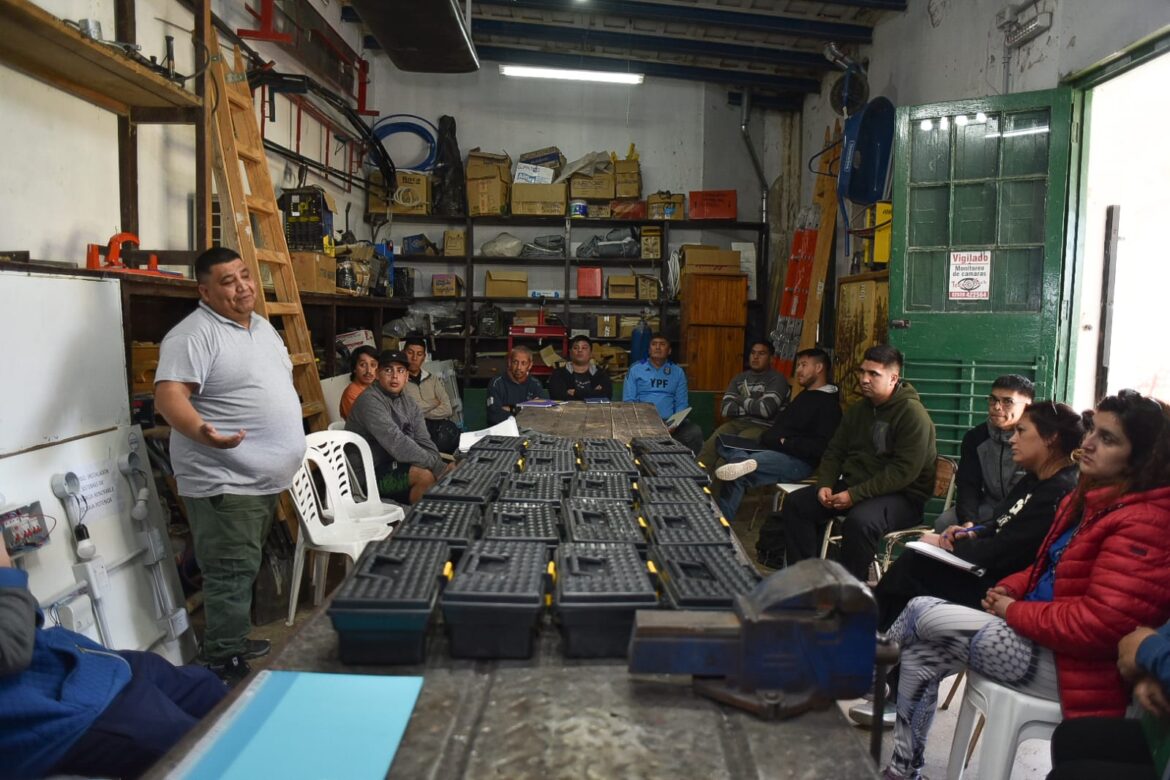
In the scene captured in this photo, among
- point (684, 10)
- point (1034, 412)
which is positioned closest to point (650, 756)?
point (1034, 412)

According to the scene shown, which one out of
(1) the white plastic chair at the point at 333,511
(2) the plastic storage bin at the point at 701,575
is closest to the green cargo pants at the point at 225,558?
(1) the white plastic chair at the point at 333,511

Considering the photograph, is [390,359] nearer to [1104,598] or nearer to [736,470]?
[736,470]

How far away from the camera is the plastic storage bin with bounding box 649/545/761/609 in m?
1.24

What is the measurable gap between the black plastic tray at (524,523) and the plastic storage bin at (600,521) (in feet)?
0.11

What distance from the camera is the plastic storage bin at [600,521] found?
5.15 ft

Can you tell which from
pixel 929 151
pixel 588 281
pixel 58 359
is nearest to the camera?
pixel 58 359

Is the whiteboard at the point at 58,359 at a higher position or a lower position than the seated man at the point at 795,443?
higher

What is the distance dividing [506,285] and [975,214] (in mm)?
4265

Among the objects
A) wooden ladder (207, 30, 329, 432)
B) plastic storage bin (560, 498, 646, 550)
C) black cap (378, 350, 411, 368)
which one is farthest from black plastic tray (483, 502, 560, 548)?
wooden ladder (207, 30, 329, 432)

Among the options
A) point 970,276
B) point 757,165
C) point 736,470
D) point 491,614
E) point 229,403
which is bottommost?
point 736,470

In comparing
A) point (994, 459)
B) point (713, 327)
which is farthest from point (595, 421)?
point (713, 327)

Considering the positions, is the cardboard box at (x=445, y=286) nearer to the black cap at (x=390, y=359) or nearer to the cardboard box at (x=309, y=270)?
the cardboard box at (x=309, y=270)

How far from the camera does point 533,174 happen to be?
24.0 feet

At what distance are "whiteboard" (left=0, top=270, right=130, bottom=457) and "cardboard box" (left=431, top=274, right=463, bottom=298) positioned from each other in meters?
4.39
